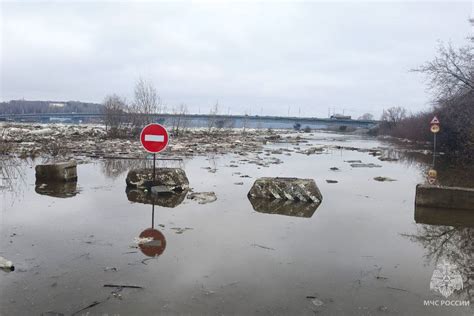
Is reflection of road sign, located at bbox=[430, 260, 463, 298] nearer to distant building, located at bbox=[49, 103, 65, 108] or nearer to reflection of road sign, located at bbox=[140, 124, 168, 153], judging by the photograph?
reflection of road sign, located at bbox=[140, 124, 168, 153]

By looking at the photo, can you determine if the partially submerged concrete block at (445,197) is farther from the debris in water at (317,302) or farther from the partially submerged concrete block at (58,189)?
the partially submerged concrete block at (58,189)

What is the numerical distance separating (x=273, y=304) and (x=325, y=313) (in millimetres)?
556

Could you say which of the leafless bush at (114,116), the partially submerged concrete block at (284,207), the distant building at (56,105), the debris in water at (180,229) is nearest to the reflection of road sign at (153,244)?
the debris in water at (180,229)

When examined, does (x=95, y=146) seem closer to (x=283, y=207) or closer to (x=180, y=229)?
(x=283, y=207)

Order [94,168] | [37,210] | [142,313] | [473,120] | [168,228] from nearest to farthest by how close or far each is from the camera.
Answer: [142,313] → [168,228] → [37,210] → [94,168] → [473,120]

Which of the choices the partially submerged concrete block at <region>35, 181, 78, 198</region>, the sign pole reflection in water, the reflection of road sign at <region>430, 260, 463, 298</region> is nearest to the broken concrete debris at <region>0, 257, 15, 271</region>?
the sign pole reflection in water

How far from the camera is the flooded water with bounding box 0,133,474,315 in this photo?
4062 millimetres

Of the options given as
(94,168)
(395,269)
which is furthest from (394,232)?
(94,168)

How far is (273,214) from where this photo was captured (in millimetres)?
8234

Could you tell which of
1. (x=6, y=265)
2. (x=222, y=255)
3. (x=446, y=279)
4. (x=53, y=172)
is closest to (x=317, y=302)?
(x=222, y=255)

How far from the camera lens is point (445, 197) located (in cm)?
893

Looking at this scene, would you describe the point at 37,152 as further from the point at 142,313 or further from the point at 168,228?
the point at 142,313

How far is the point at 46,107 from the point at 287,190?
14465 cm

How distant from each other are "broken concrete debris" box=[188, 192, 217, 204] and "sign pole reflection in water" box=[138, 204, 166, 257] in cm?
244
